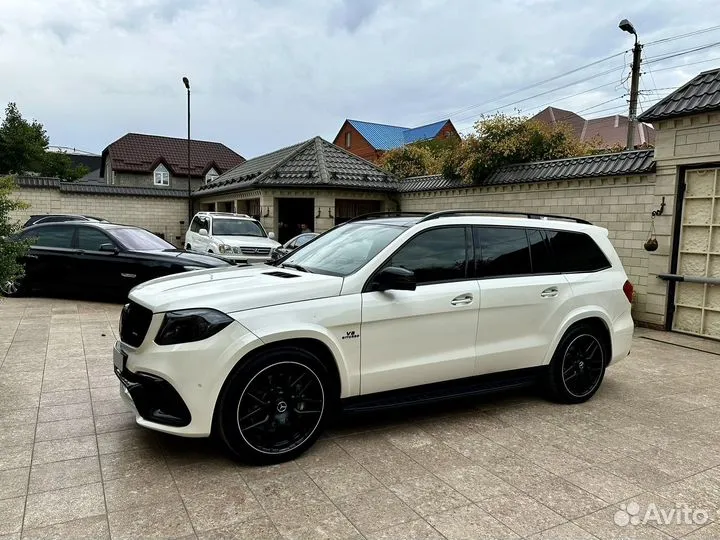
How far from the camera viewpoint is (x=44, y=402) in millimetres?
4332

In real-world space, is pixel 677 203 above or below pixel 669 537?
above

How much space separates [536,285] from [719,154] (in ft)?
15.5

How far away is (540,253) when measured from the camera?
4582 mm

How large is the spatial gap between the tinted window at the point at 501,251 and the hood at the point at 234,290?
1.32 metres

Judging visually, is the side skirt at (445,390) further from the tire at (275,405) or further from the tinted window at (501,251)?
the tinted window at (501,251)

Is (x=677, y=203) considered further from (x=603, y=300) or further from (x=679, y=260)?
(x=603, y=300)

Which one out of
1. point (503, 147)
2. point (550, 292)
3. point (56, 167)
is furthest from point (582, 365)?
point (56, 167)

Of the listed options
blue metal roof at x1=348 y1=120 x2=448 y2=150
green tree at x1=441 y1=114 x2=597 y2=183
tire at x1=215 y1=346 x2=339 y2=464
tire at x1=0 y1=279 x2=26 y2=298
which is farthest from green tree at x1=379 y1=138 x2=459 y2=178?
blue metal roof at x1=348 y1=120 x2=448 y2=150

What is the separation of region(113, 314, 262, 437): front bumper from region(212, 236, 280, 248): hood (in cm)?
917

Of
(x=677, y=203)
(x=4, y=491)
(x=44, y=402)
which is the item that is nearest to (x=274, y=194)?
(x=677, y=203)

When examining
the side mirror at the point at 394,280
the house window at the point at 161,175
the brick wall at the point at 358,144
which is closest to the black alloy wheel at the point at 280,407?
the side mirror at the point at 394,280

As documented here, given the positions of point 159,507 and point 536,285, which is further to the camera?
point 536,285

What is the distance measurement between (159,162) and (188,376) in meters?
40.9

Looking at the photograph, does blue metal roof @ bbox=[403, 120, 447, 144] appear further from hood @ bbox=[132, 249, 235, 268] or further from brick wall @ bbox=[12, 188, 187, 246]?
hood @ bbox=[132, 249, 235, 268]
